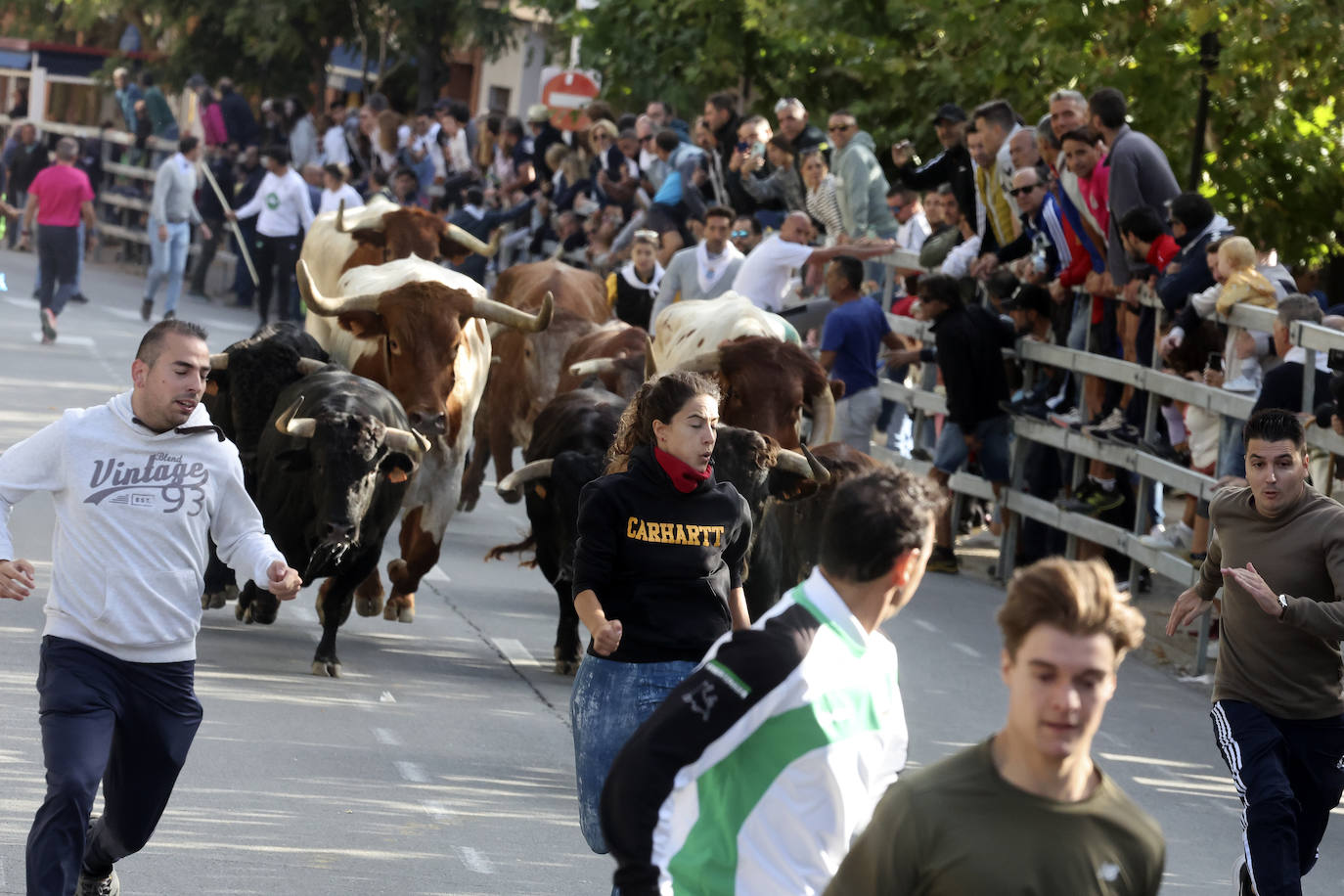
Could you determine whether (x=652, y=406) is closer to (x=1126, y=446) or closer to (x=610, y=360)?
(x=610, y=360)

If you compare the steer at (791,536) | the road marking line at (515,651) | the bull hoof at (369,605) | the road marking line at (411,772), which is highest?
the steer at (791,536)

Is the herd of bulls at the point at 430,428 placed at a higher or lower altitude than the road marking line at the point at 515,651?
higher

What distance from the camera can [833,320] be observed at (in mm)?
14102

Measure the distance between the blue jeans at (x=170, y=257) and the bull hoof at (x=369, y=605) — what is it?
15.0 m

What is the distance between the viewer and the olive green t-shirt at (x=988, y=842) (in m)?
3.34

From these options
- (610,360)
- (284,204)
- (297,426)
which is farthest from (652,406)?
(284,204)

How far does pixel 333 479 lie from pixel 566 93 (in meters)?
16.9

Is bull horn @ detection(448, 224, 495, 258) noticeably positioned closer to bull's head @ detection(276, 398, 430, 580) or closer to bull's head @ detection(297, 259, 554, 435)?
bull's head @ detection(297, 259, 554, 435)

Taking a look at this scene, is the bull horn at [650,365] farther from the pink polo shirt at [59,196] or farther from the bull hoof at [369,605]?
the pink polo shirt at [59,196]

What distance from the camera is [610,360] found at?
1246 cm

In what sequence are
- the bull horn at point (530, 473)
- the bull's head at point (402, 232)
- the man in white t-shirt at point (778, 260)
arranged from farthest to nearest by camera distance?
the man in white t-shirt at point (778, 260) → the bull's head at point (402, 232) → the bull horn at point (530, 473)

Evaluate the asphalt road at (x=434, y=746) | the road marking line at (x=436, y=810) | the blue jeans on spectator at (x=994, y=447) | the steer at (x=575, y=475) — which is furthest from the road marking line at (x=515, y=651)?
the blue jeans on spectator at (x=994, y=447)

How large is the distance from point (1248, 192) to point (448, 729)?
36.7 feet

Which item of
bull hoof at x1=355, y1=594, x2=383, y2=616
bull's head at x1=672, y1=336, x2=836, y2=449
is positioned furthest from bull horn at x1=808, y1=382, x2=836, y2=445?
bull hoof at x1=355, y1=594, x2=383, y2=616
